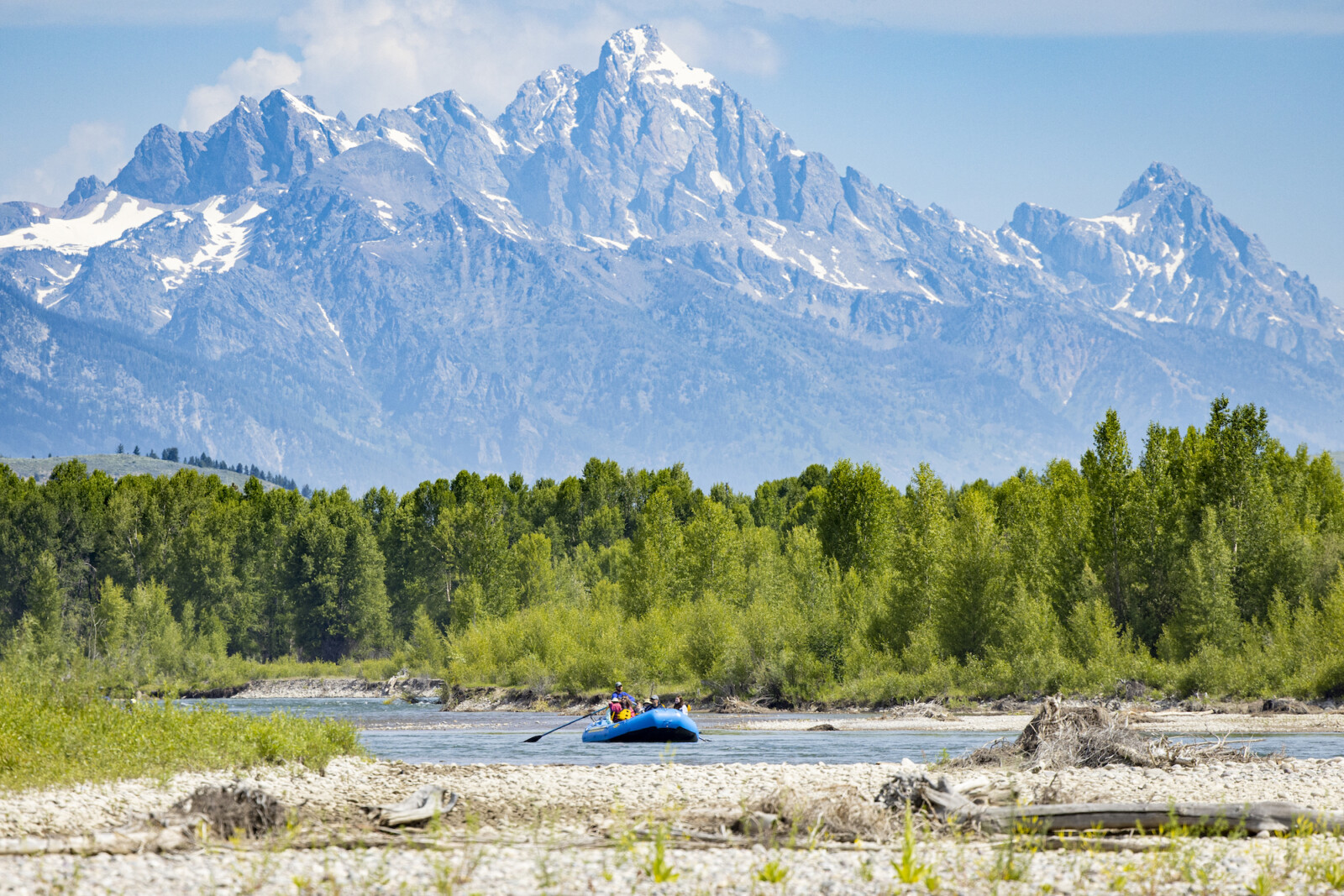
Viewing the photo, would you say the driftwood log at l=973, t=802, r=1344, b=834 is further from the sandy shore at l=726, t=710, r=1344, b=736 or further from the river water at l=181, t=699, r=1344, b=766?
the sandy shore at l=726, t=710, r=1344, b=736

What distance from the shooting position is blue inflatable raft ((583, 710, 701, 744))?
43594 mm

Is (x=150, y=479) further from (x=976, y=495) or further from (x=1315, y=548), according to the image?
(x=1315, y=548)

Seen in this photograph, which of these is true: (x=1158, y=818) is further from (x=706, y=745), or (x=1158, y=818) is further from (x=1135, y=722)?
(x=1135, y=722)

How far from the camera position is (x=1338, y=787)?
23344 mm

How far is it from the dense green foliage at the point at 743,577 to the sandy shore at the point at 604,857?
9.97 metres

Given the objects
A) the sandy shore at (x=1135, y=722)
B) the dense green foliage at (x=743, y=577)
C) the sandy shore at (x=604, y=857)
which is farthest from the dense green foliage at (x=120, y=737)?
the sandy shore at (x=1135, y=722)

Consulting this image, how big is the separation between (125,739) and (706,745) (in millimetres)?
21644

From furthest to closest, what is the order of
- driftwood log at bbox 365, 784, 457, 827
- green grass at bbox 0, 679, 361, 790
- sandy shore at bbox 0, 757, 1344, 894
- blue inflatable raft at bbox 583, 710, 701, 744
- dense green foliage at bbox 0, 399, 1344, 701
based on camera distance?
dense green foliage at bbox 0, 399, 1344, 701 < blue inflatable raft at bbox 583, 710, 701, 744 < green grass at bbox 0, 679, 361, 790 < driftwood log at bbox 365, 784, 457, 827 < sandy shore at bbox 0, 757, 1344, 894

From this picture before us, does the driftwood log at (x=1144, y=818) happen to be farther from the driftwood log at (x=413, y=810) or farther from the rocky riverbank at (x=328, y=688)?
the rocky riverbank at (x=328, y=688)

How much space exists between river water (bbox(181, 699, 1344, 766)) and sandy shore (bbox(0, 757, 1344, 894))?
482cm

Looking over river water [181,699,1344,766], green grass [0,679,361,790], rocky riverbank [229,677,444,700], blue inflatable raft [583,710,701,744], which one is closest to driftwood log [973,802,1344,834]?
river water [181,699,1344,766]

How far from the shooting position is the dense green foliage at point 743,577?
6072 centimetres

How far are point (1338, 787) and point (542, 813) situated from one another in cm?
1450

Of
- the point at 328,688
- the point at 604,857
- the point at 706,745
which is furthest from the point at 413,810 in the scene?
the point at 328,688
